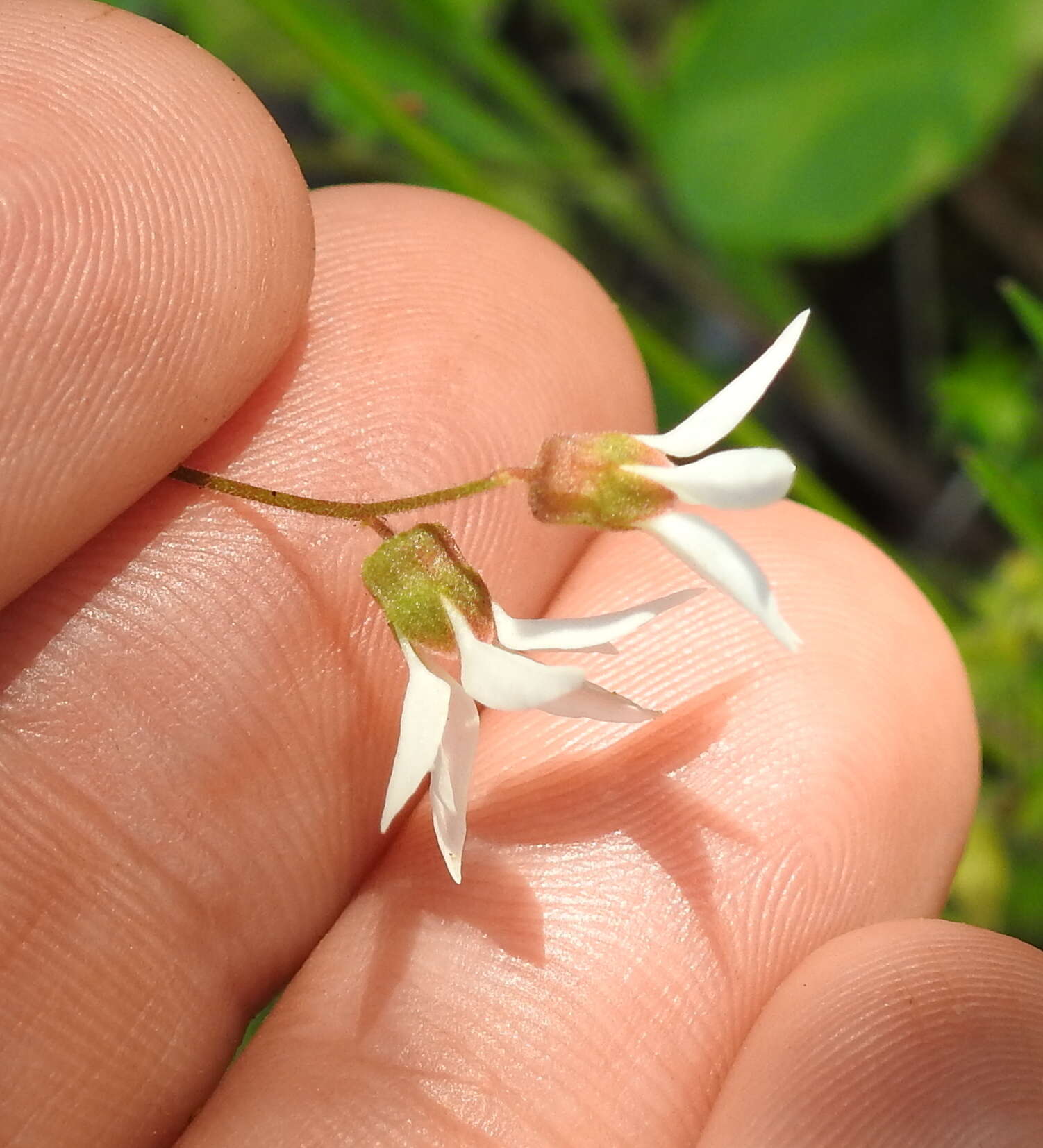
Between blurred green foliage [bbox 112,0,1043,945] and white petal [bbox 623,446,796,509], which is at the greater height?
white petal [bbox 623,446,796,509]

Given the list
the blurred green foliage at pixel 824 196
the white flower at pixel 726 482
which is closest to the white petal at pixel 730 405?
the white flower at pixel 726 482

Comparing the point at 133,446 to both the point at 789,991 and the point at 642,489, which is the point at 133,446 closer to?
the point at 642,489

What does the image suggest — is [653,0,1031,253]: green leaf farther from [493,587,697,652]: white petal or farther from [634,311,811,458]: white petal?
[493,587,697,652]: white petal

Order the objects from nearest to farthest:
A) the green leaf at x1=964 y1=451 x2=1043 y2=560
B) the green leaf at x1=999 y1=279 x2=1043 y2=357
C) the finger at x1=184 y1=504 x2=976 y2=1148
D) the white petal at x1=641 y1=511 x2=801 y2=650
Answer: the white petal at x1=641 y1=511 x2=801 y2=650, the finger at x1=184 y1=504 x2=976 y2=1148, the green leaf at x1=999 y1=279 x2=1043 y2=357, the green leaf at x1=964 y1=451 x2=1043 y2=560

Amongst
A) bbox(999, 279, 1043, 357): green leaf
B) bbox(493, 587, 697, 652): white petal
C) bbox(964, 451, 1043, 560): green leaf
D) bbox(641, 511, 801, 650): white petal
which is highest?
bbox(999, 279, 1043, 357): green leaf

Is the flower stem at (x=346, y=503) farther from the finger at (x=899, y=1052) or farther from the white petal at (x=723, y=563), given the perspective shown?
the finger at (x=899, y=1052)

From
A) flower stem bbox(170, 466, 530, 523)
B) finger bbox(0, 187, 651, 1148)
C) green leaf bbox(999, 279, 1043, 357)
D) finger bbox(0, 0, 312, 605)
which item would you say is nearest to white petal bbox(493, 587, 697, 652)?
flower stem bbox(170, 466, 530, 523)

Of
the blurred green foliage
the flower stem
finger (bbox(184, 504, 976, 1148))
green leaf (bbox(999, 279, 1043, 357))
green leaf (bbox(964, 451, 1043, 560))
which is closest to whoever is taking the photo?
the flower stem

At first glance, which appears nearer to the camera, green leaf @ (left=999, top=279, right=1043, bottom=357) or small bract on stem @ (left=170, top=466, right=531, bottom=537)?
small bract on stem @ (left=170, top=466, right=531, bottom=537)

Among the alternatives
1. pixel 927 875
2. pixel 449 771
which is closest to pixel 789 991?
pixel 927 875
